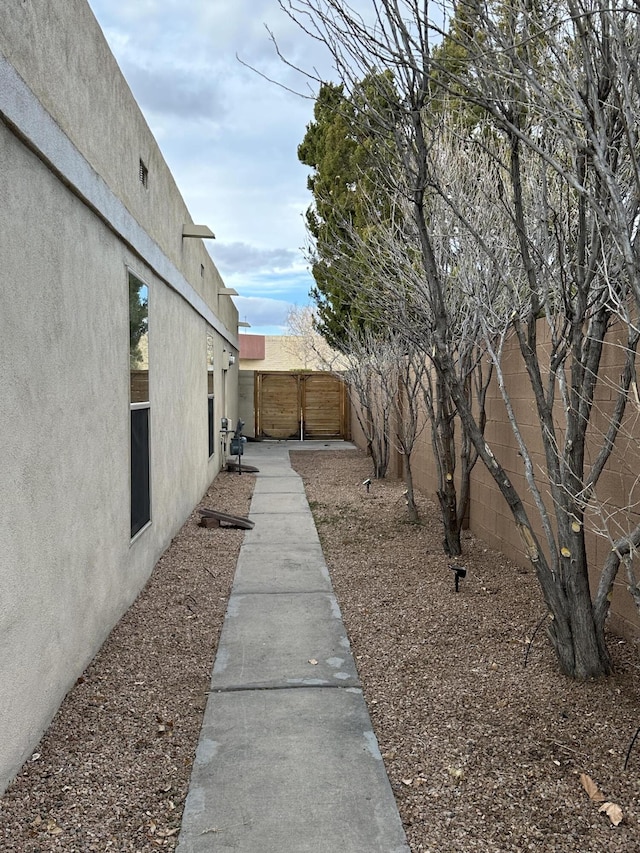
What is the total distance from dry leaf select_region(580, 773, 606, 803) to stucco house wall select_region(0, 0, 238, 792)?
2.19 m

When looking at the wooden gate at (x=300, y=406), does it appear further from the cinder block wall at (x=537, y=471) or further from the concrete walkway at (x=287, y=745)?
the concrete walkway at (x=287, y=745)

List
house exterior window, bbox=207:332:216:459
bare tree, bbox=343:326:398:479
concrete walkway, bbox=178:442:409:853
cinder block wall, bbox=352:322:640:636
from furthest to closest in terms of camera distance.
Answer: house exterior window, bbox=207:332:216:459 < bare tree, bbox=343:326:398:479 < cinder block wall, bbox=352:322:640:636 < concrete walkway, bbox=178:442:409:853

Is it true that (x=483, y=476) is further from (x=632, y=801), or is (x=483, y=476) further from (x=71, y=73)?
(x=71, y=73)

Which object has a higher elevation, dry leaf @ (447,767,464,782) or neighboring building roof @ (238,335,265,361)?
Result: neighboring building roof @ (238,335,265,361)

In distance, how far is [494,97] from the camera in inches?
117

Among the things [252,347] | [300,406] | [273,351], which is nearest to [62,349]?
[300,406]

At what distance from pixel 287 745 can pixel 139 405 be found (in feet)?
10.2

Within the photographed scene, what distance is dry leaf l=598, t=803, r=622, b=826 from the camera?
2.39m

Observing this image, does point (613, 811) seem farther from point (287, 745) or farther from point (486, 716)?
point (287, 745)

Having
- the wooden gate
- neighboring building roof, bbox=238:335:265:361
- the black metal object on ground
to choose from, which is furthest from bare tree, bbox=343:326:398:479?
neighboring building roof, bbox=238:335:265:361

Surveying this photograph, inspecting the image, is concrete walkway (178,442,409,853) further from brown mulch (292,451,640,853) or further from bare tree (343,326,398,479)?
bare tree (343,326,398,479)

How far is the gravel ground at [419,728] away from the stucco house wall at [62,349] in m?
0.23

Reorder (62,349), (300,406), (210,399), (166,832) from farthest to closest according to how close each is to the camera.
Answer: (300,406) → (210,399) → (62,349) → (166,832)

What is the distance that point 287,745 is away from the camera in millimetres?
2949
